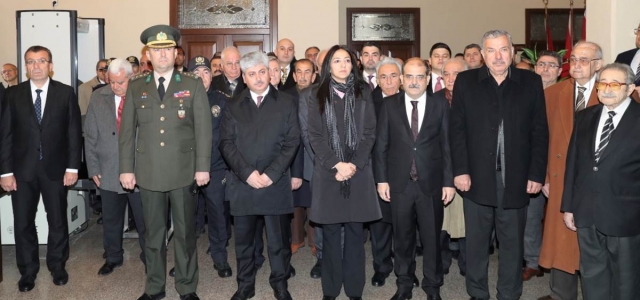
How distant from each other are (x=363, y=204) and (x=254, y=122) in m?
0.85

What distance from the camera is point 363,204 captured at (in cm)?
395

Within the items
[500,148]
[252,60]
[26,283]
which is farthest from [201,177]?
[500,148]

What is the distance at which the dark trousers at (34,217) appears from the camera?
15.0ft

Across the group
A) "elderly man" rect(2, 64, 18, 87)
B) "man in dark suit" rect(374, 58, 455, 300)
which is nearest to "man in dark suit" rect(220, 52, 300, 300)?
"man in dark suit" rect(374, 58, 455, 300)

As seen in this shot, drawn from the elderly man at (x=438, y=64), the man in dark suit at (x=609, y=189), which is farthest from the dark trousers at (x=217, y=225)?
the man in dark suit at (x=609, y=189)

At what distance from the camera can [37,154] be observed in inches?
178

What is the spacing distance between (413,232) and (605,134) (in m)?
1.31

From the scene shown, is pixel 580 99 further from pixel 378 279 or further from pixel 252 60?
pixel 252 60

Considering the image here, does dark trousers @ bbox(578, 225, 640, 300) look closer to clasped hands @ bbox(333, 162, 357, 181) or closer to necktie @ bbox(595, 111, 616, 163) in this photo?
necktie @ bbox(595, 111, 616, 163)

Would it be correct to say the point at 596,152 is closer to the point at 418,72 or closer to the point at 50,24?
the point at 418,72

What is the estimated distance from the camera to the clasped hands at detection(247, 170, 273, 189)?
13.1 feet

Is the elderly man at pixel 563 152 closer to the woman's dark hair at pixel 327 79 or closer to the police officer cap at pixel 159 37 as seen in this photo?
the woman's dark hair at pixel 327 79

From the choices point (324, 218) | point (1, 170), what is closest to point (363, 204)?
point (324, 218)

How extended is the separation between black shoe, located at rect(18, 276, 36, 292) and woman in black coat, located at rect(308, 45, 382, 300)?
2.11 metres
